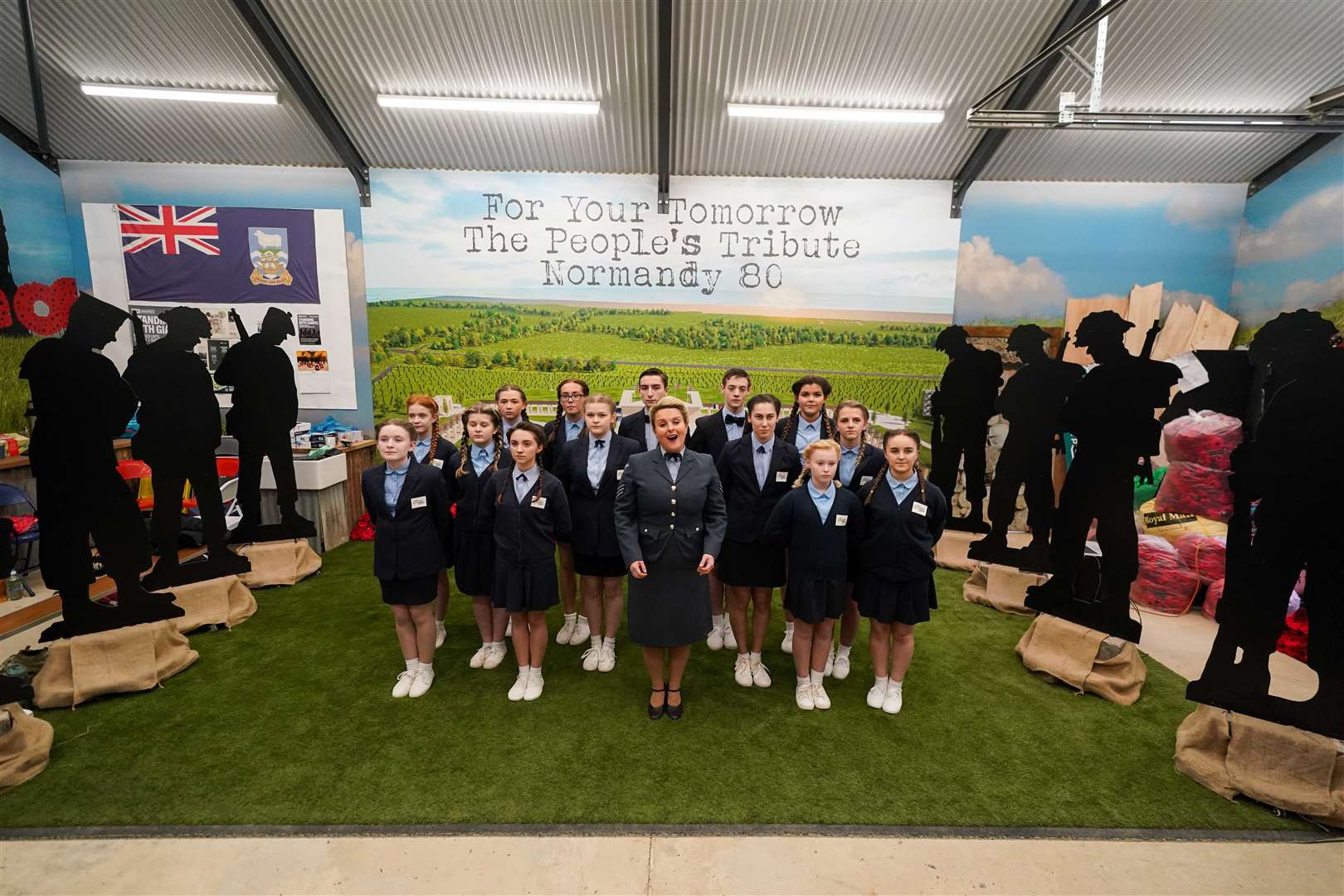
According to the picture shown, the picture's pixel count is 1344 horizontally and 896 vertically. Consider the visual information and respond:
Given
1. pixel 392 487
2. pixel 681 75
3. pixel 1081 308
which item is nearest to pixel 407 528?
pixel 392 487

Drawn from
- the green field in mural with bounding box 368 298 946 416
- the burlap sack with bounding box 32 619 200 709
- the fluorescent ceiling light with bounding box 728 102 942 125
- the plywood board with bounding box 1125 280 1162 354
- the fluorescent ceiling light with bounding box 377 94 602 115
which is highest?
the fluorescent ceiling light with bounding box 377 94 602 115

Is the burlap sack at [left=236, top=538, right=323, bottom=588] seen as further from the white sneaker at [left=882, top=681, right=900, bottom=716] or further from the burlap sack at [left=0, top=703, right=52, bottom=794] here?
the white sneaker at [left=882, top=681, right=900, bottom=716]

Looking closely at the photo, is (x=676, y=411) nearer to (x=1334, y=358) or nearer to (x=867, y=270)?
(x=1334, y=358)

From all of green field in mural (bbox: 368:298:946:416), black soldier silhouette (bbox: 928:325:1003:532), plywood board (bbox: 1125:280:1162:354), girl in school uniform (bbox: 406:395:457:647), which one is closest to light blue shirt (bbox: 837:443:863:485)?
black soldier silhouette (bbox: 928:325:1003:532)

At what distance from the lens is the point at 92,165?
624 cm

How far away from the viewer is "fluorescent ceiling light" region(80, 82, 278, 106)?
546 cm

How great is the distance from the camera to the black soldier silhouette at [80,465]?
3.05 metres

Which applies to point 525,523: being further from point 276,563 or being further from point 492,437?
point 276,563

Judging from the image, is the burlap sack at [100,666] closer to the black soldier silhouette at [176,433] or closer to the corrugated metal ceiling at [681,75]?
the black soldier silhouette at [176,433]

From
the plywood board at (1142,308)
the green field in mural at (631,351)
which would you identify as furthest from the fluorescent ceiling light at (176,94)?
the plywood board at (1142,308)

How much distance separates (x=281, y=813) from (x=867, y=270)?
7216mm

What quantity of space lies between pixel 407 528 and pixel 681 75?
5.28 m

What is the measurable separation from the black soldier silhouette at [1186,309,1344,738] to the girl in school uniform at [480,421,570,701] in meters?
3.48

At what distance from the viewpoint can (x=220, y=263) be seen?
6.36m
